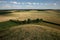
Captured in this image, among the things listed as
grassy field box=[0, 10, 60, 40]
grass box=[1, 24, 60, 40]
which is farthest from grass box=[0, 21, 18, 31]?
grass box=[1, 24, 60, 40]

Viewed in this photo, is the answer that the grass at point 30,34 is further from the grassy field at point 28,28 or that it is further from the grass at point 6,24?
the grass at point 6,24

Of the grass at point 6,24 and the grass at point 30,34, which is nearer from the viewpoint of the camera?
the grass at point 30,34

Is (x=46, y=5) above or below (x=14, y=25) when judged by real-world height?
above

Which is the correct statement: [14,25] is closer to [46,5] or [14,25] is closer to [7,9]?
[7,9]

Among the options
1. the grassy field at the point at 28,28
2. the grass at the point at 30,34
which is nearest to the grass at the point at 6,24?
the grassy field at the point at 28,28

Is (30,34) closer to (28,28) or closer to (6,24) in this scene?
(28,28)

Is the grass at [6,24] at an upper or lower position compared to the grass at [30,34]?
upper

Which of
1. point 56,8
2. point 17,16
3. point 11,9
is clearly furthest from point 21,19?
point 56,8

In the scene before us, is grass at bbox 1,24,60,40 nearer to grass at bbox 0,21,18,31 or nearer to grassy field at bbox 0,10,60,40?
grassy field at bbox 0,10,60,40
